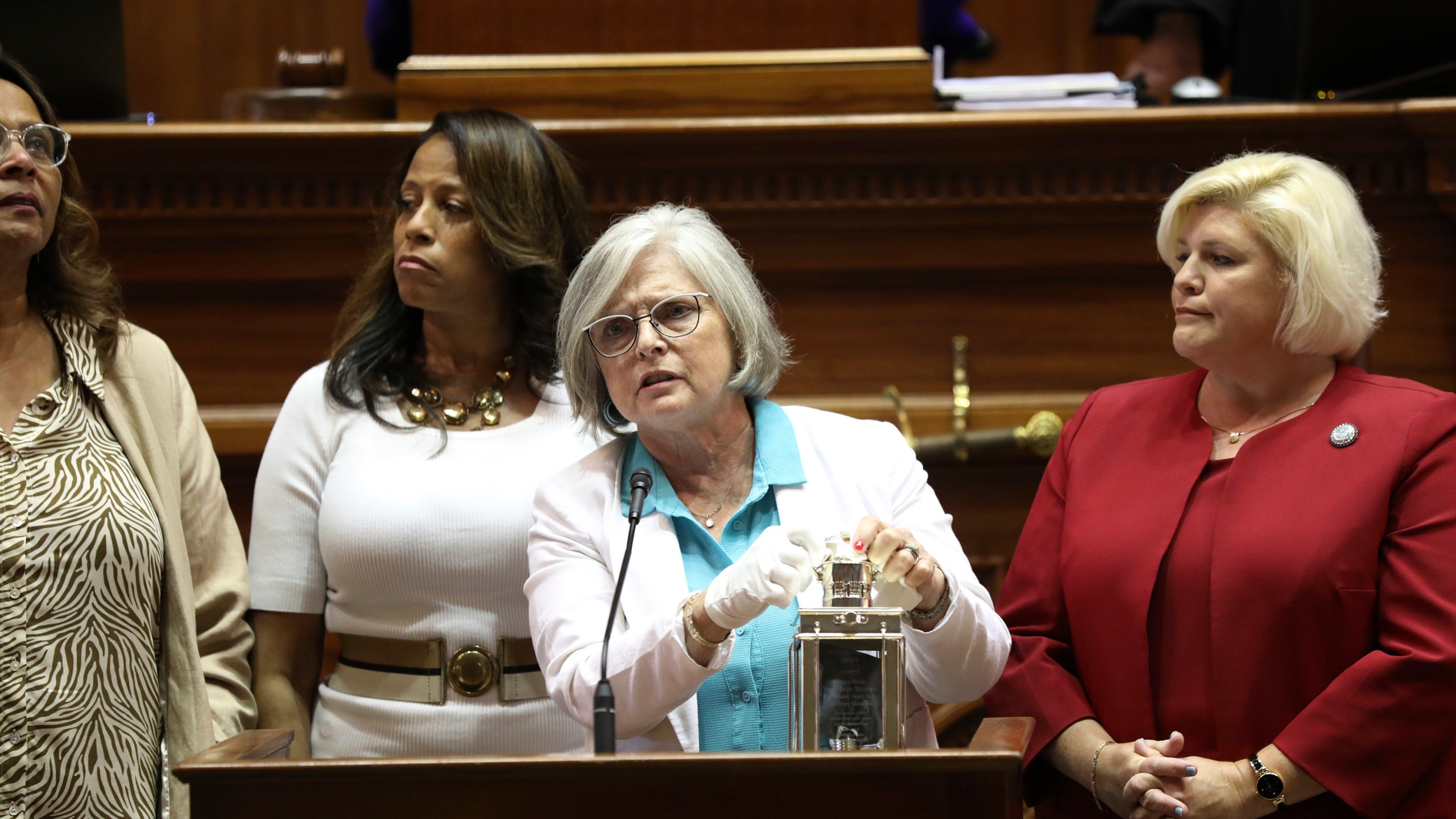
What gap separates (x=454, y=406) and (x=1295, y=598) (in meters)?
1.28

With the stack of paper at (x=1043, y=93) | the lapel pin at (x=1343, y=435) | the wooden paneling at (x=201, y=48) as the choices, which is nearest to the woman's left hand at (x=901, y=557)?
the lapel pin at (x=1343, y=435)

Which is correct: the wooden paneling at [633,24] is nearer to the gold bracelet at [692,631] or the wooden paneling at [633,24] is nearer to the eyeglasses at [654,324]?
the eyeglasses at [654,324]

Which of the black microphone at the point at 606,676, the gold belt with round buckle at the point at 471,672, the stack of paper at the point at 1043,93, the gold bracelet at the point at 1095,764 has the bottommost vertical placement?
the gold bracelet at the point at 1095,764

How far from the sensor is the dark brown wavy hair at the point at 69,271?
2.17m

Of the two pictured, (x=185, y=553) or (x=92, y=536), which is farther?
(x=185, y=553)

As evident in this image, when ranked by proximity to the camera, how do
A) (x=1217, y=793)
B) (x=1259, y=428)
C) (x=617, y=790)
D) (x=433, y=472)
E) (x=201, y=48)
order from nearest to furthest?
1. (x=617, y=790)
2. (x=1217, y=793)
3. (x=1259, y=428)
4. (x=433, y=472)
5. (x=201, y=48)

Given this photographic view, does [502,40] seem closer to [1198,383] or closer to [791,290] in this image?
[791,290]

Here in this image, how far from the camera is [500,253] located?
93.6 inches

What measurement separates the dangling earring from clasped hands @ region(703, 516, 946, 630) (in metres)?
0.45

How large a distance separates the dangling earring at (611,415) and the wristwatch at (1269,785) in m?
0.98

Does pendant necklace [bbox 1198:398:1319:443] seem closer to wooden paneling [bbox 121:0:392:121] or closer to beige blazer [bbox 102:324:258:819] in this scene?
beige blazer [bbox 102:324:258:819]

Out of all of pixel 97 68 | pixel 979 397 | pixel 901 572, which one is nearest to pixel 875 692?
pixel 901 572

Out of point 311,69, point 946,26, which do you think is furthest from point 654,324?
point 946,26

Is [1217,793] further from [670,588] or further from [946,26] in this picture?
[946,26]
